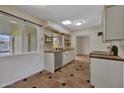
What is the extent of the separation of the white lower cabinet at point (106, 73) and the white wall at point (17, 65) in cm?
215

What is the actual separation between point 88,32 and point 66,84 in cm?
590

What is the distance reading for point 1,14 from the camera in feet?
8.55

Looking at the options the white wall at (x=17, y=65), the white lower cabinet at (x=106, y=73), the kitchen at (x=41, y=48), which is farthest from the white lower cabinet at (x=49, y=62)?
the white lower cabinet at (x=106, y=73)

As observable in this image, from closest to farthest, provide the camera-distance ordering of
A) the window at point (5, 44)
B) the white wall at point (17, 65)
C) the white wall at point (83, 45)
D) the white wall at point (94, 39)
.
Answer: the white wall at point (17, 65) < the window at point (5, 44) < the white wall at point (94, 39) < the white wall at point (83, 45)

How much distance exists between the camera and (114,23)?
1932 mm

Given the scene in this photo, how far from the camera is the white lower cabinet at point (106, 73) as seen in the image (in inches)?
81.1

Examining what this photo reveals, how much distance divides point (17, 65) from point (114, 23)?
2.79 m

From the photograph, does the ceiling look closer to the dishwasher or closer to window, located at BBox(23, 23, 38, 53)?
window, located at BBox(23, 23, 38, 53)

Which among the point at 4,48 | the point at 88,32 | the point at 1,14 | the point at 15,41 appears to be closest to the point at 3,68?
the point at 4,48

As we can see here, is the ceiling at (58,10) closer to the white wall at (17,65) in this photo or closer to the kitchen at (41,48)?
the kitchen at (41,48)

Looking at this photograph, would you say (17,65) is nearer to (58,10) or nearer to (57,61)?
(57,61)

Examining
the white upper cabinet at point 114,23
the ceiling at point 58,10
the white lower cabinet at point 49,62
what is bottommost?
the white lower cabinet at point 49,62

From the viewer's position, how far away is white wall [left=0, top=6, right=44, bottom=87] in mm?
2681

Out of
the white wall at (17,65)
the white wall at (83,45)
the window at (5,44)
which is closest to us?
the white wall at (17,65)
